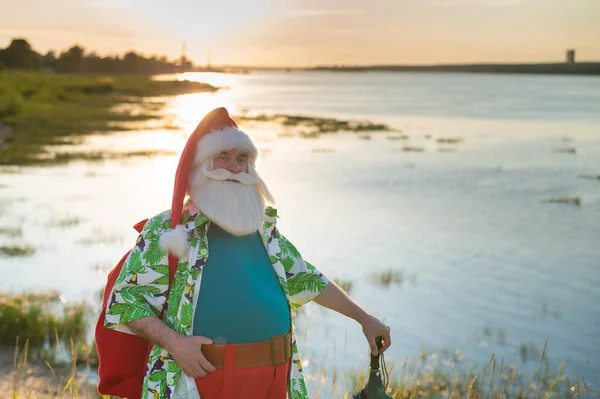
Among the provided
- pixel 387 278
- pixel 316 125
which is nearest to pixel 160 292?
pixel 387 278

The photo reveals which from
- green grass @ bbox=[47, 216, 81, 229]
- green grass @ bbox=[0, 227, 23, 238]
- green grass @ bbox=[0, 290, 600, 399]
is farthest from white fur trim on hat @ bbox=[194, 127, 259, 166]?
green grass @ bbox=[47, 216, 81, 229]

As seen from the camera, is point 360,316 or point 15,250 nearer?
point 360,316

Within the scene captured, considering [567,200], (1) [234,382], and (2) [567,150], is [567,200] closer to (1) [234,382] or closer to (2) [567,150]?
(2) [567,150]

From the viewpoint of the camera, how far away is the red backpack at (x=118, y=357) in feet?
8.77

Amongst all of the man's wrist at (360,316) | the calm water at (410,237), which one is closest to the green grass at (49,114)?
the calm water at (410,237)

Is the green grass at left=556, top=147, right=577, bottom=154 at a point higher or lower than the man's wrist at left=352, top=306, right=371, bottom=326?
lower

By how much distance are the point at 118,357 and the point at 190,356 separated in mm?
330

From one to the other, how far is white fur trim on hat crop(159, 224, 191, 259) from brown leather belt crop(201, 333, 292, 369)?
1.10ft

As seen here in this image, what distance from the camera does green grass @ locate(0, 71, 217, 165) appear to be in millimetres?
24525

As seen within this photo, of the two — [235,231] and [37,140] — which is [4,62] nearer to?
[37,140]

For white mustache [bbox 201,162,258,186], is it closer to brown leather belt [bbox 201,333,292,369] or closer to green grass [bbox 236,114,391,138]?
brown leather belt [bbox 201,333,292,369]

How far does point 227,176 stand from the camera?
274 centimetres

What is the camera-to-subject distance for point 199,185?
275 centimetres

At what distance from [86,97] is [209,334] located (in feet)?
168
